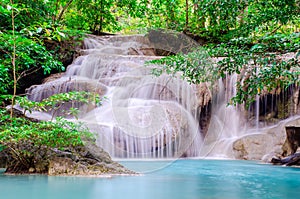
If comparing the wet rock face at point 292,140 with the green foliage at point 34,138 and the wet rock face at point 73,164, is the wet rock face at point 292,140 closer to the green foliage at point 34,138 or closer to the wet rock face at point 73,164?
the wet rock face at point 73,164

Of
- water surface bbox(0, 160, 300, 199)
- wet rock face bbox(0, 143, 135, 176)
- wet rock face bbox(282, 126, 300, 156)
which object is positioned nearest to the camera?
water surface bbox(0, 160, 300, 199)

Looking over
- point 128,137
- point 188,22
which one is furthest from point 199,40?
point 128,137

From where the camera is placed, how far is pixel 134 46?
11.9 m

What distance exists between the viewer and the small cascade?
22.3ft

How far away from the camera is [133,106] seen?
7387 mm

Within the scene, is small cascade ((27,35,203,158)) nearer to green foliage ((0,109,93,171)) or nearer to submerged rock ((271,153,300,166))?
green foliage ((0,109,93,171))

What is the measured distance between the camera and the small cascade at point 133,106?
268 inches

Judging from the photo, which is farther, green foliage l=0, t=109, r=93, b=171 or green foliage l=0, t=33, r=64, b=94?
green foliage l=0, t=109, r=93, b=171

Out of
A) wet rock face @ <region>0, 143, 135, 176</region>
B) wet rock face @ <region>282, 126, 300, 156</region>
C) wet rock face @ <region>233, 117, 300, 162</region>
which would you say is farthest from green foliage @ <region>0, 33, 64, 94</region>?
wet rock face @ <region>233, 117, 300, 162</region>

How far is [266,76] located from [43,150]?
2897 mm

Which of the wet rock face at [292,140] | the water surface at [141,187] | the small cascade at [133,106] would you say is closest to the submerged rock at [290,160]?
the wet rock face at [292,140]

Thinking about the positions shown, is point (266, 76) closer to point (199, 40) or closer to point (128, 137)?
point (128, 137)

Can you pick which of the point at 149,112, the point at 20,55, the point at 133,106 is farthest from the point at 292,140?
the point at 20,55

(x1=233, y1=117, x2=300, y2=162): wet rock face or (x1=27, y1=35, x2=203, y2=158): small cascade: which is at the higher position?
(x1=27, y1=35, x2=203, y2=158): small cascade
